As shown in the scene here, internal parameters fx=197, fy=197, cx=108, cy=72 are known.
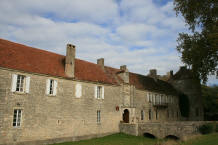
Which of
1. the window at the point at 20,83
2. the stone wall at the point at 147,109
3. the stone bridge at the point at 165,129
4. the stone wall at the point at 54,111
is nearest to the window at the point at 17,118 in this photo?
the stone wall at the point at 54,111

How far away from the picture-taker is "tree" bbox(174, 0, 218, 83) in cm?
1970

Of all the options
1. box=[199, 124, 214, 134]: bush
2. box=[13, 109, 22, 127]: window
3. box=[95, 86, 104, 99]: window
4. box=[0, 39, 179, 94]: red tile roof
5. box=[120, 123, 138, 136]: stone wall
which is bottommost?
box=[120, 123, 138, 136]: stone wall

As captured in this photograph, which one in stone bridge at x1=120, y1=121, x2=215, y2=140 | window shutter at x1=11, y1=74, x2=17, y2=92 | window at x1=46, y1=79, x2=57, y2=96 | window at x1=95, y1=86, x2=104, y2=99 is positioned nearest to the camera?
window shutter at x1=11, y1=74, x2=17, y2=92

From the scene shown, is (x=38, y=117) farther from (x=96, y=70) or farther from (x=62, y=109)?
(x=96, y=70)

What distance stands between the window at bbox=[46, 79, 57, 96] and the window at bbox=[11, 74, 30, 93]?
1.92 metres

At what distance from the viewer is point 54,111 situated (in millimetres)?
18391

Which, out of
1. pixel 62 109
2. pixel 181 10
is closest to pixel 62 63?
pixel 62 109

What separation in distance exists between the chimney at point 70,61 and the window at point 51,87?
6.29 ft

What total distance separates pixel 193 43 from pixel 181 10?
3839 mm

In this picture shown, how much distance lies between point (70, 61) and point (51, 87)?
3605 millimetres

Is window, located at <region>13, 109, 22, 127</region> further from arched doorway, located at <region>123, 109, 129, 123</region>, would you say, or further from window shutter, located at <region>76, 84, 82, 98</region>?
arched doorway, located at <region>123, 109, 129, 123</region>

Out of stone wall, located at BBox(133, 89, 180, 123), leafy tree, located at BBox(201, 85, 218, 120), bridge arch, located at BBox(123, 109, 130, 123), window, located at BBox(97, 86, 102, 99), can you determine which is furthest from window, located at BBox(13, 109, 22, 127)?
leafy tree, located at BBox(201, 85, 218, 120)

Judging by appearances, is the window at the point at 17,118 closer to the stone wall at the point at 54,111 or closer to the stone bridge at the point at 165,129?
the stone wall at the point at 54,111

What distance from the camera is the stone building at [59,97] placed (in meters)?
15.9
